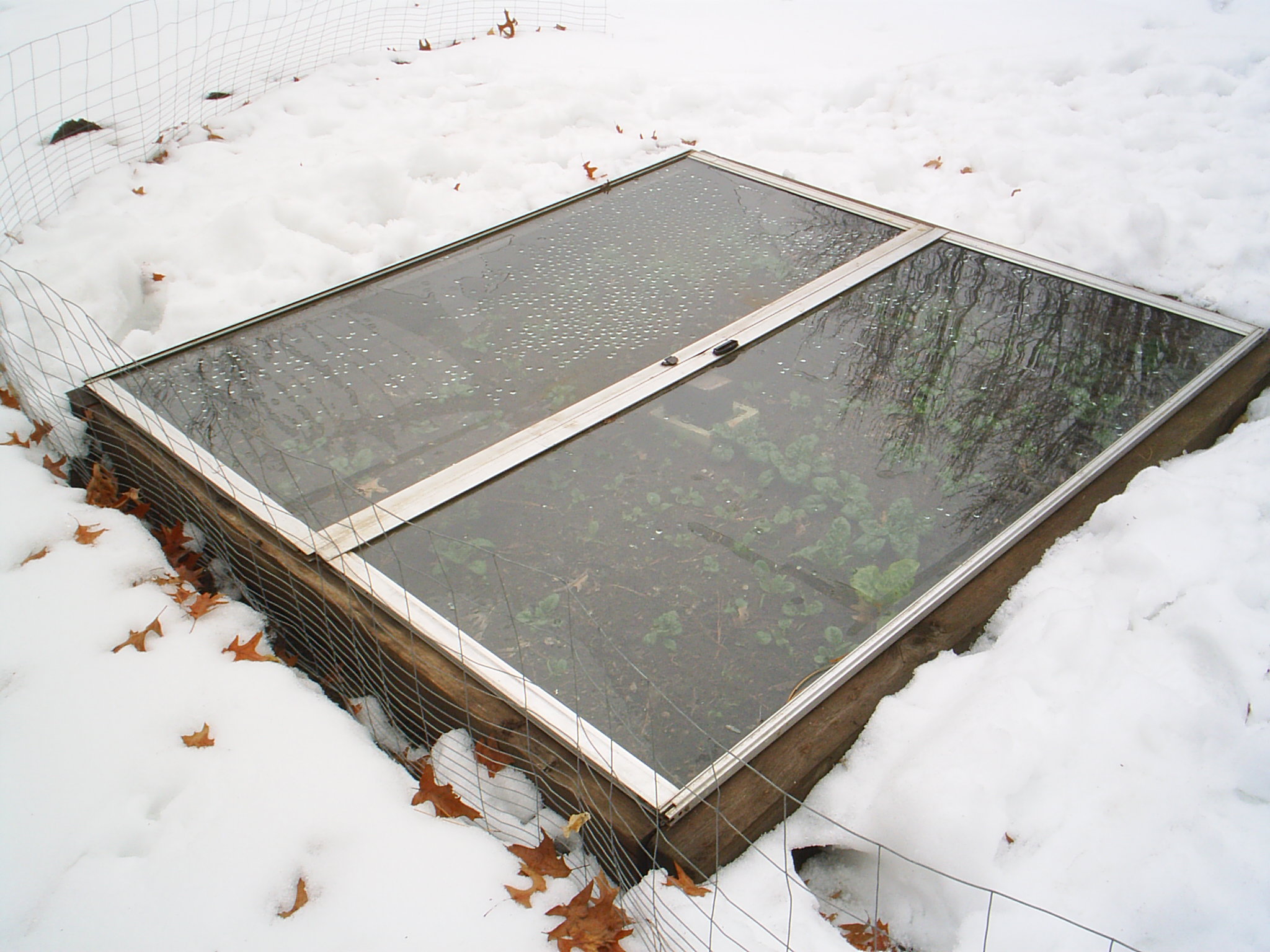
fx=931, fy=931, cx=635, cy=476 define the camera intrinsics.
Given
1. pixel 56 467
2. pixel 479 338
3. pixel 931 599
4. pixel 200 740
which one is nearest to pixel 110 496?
pixel 56 467

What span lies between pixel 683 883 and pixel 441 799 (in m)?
0.46

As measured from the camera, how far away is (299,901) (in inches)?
57.6

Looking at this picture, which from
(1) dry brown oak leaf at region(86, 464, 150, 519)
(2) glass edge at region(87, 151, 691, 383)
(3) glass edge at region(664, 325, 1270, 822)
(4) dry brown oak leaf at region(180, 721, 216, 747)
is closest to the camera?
(3) glass edge at region(664, 325, 1270, 822)

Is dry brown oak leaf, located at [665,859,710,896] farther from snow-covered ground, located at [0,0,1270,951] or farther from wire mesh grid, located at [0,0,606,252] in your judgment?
wire mesh grid, located at [0,0,606,252]

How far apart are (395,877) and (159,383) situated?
1.48 meters

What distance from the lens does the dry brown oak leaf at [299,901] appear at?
4.76 ft

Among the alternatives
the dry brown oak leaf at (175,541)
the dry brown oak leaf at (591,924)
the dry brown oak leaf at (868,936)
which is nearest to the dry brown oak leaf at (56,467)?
the dry brown oak leaf at (175,541)

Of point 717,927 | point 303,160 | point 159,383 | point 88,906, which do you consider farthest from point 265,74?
point 717,927

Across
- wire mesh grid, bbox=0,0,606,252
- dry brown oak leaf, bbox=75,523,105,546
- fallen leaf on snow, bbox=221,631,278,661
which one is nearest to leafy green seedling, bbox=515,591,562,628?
fallen leaf on snow, bbox=221,631,278,661

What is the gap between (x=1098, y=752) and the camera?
1639 millimetres

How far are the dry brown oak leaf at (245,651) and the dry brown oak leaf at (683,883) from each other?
3.14 ft

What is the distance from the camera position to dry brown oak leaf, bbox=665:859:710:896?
1434 mm

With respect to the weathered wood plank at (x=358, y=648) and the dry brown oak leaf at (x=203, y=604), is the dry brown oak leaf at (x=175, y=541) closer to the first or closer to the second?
the weathered wood plank at (x=358, y=648)

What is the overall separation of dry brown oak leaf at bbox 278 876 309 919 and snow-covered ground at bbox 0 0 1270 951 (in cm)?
1
